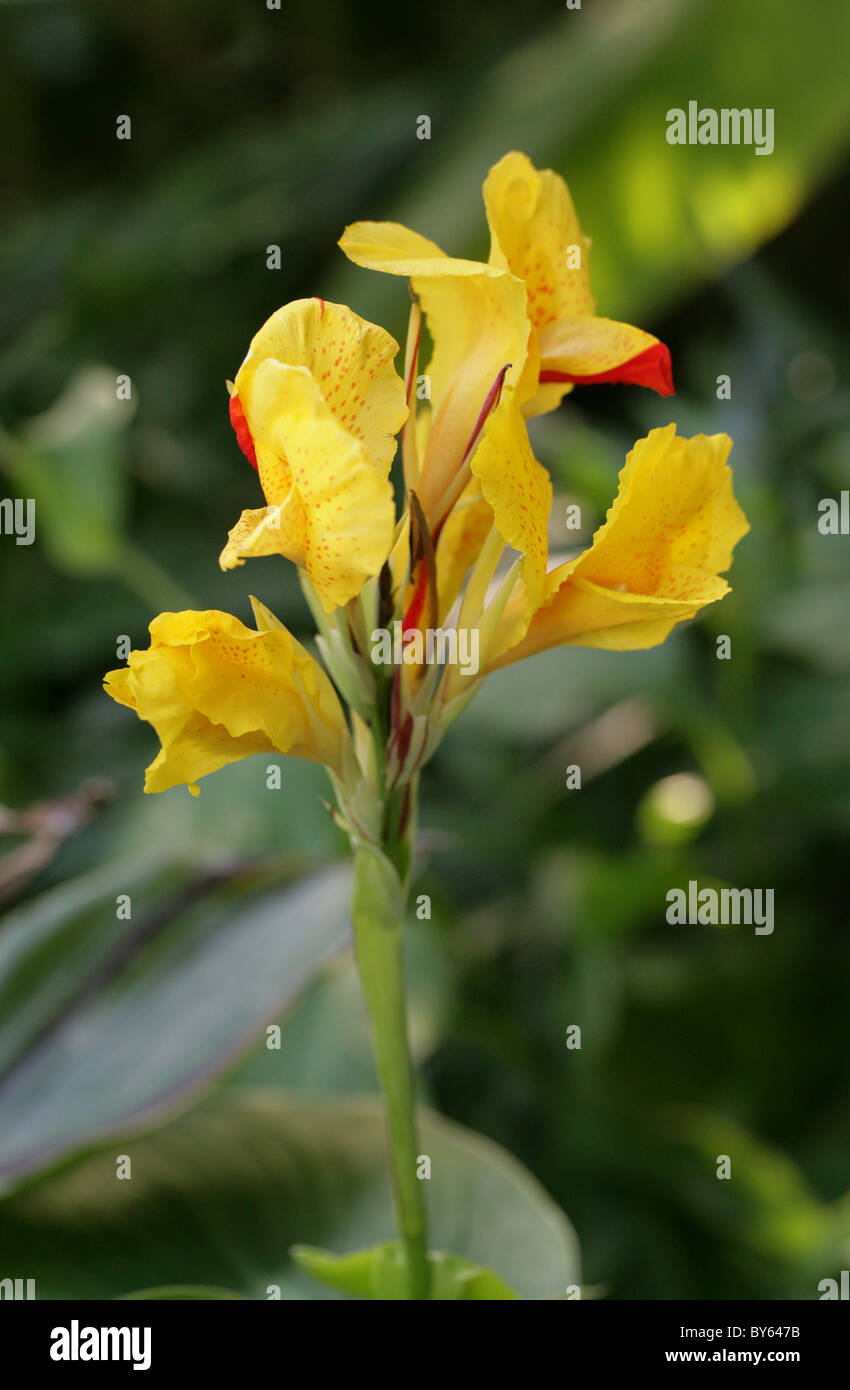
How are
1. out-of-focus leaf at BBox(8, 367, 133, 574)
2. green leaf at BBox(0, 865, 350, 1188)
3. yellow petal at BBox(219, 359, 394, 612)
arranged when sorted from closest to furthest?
yellow petal at BBox(219, 359, 394, 612) → green leaf at BBox(0, 865, 350, 1188) → out-of-focus leaf at BBox(8, 367, 133, 574)

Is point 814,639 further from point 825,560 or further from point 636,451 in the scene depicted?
point 636,451

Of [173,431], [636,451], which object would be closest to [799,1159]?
[636,451]

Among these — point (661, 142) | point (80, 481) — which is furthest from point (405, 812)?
point (661, 142)

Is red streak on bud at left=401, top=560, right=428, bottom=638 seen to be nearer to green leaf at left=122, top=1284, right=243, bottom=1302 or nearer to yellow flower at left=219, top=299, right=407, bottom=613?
yellow flower at left=219, top=299, right=407, bottom=613

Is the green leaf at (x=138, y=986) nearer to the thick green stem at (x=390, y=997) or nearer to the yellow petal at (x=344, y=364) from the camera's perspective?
the thick green stem at (x=390, y=997)

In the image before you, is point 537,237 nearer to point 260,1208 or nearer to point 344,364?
point 344,364

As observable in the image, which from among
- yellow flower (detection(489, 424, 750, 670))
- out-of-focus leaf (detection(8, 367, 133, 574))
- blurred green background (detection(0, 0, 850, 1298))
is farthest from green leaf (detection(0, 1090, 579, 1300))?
out-of-focus leaf (detection(8, 367, 133, 574))

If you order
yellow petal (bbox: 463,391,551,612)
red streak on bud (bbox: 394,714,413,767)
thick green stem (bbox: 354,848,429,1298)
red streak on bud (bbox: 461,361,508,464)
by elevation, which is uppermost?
red streak on bud (bbox: 461,361,508,464)
